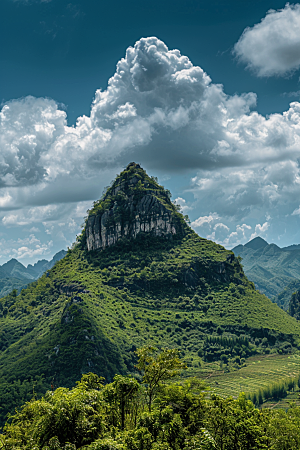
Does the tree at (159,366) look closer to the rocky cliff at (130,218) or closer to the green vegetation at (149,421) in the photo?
the green vegetation at (149,421)

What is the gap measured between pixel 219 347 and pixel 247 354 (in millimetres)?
11124

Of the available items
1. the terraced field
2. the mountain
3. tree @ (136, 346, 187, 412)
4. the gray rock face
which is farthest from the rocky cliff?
tree @ (136, 346, 187, 412)

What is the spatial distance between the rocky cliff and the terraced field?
79.5m

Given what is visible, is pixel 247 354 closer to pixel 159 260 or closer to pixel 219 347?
pixel 219 347

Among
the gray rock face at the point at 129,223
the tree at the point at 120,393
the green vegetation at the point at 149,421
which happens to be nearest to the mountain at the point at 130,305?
the gray rock face at the point at 129,223

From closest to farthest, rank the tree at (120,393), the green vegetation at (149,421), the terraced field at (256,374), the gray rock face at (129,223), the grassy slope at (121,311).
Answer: the green vegetation at (149,421) → the tree at (120,393) → the terraced field at (256,374) → the grassy slope at (121,311) → the gray rock face at (129,223)

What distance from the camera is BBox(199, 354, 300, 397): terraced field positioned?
317 ft

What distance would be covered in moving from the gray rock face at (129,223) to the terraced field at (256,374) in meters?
79.8

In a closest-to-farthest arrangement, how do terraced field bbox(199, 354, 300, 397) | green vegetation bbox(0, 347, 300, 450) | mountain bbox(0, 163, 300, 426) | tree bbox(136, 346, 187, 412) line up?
green vegetation bbox(0, 347, 300, 450) < tree bbox(136, 346, 187, 412) < terraced field bbox(199, 354, 300, 397) < mountain bbox(0, 163, 300, 426)

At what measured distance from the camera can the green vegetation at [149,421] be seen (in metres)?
19.7

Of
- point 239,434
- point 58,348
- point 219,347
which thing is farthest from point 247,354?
point 239,434

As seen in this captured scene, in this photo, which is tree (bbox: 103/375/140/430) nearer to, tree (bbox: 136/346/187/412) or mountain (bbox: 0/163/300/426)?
tree (bbox: 136/346/187/412)

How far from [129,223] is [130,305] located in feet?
163

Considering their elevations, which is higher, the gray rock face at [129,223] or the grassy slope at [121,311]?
the gray rock face at [129,223]
